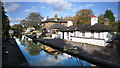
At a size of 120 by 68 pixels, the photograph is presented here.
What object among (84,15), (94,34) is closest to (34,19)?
(84,15)

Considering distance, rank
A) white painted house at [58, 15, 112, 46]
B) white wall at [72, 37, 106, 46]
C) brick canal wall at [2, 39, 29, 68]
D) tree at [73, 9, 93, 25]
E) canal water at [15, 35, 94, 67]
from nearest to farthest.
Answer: brick canal wall at [2, 39, 29, 68] → canal water at [15, 35, 94, 67] → white wall at [72, 37, 106, 46] → white painted house at [58, 15, 112, 46] → tree at [73, 9, 93, 25]

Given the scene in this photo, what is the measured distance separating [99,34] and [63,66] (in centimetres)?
1313

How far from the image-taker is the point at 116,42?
646 inches

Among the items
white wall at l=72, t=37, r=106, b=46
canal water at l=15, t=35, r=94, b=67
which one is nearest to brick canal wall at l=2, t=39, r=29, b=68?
canal water at l=15, t=35, r=94, b=67

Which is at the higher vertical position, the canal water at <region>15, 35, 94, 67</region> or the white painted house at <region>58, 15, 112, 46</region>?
the white painted house at <region>58, 15, 112, 46</region>

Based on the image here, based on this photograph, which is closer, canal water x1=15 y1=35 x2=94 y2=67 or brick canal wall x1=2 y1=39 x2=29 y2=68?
brick canal wall x1=2 y1=39 x2=29 y2=68

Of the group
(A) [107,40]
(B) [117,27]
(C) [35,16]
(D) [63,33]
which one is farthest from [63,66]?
(C) [35,16]

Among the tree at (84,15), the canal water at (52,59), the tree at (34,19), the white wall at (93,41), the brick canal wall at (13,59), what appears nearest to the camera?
the brick canal wall at (13,59)

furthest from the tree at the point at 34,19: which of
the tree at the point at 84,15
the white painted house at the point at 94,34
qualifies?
the white painted house at the point at 94,34

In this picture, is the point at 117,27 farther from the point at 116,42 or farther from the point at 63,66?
the point at 63,66

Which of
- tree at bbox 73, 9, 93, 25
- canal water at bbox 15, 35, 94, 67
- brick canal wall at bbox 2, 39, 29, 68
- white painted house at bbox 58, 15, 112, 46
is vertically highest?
tree at bbox 73, 9, 93, 25

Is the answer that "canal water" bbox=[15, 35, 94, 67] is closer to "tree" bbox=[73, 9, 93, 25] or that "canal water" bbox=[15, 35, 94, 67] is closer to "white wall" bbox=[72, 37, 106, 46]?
"white wall" bbox=[72, 37, 106, 46]

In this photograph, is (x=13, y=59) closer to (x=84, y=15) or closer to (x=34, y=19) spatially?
Answer: (x=84, y=15)

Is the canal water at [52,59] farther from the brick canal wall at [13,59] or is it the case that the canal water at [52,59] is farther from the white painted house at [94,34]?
the white painted house at [94,34]
